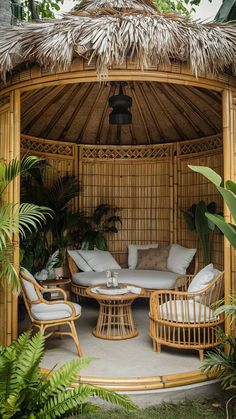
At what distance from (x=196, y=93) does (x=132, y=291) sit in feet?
9.82

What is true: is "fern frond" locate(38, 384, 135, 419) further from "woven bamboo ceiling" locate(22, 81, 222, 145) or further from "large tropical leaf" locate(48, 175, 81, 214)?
"large tropical leaf" locate(48, 175, 81, 214)

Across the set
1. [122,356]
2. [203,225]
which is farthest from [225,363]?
[203,225]

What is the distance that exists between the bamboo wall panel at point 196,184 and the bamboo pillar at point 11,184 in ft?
11.4

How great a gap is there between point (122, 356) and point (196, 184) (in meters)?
3.54

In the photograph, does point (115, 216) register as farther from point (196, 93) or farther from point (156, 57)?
point (156, 57)

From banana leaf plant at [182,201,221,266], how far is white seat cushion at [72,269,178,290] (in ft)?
2.04

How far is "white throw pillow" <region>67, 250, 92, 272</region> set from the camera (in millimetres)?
6418

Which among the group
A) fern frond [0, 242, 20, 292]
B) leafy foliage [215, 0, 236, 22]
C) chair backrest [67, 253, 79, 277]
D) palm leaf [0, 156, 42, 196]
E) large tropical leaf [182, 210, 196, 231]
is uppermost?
leafy foliage [215, 0, 236, 22]

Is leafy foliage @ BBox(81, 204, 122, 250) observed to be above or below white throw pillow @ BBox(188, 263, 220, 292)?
above

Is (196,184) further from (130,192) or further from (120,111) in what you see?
(120,111)

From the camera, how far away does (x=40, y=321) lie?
A: 397cm

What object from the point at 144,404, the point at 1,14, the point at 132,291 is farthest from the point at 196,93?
the point at 144,404

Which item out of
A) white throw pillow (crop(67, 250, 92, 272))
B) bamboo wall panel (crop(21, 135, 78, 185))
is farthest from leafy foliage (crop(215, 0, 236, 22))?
white throw pillow (crop(67, 250, 92, 272))

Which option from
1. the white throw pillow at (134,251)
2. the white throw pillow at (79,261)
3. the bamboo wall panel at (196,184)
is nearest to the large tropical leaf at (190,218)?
the bamboo wall panel at (196,184)
